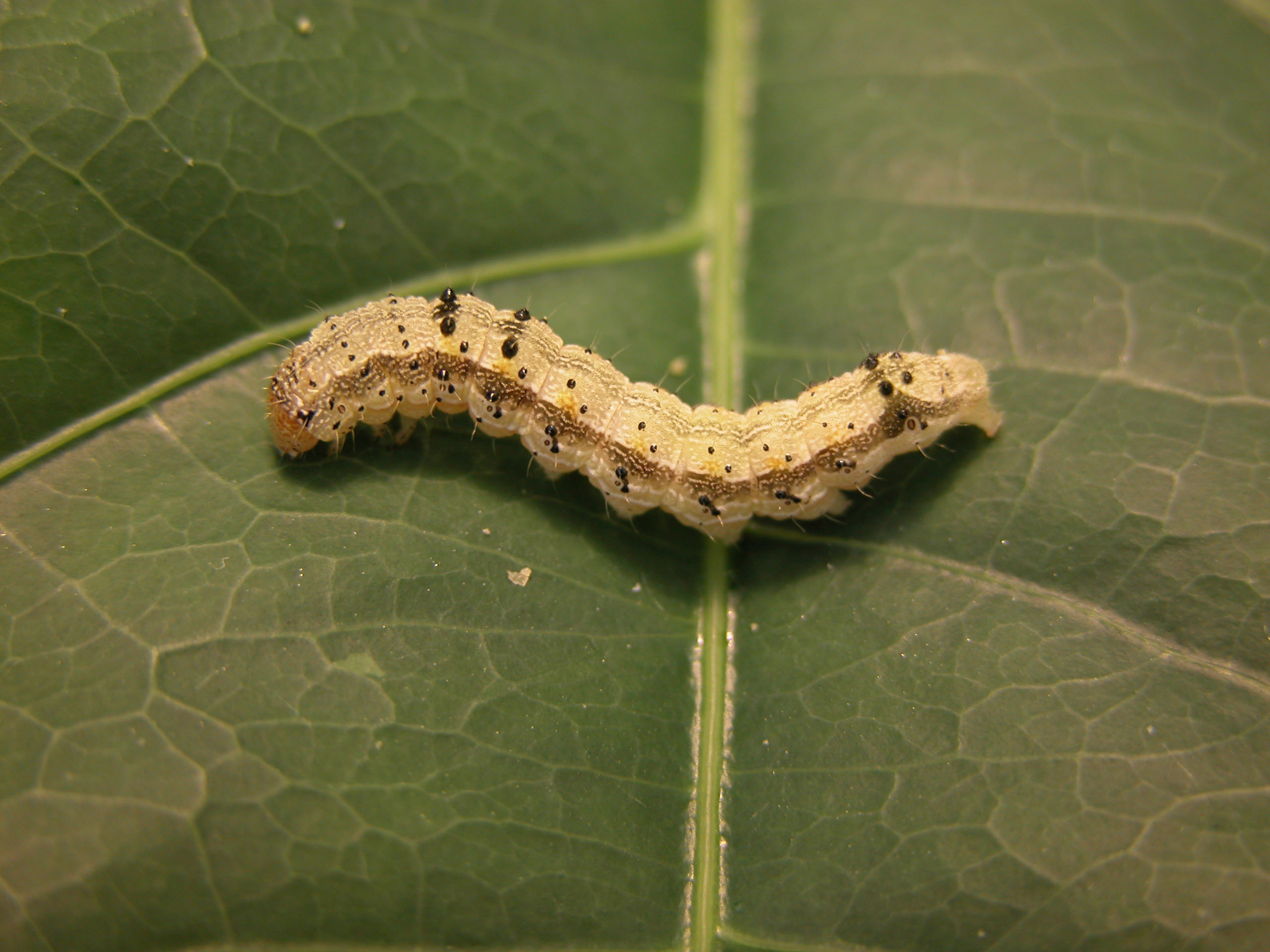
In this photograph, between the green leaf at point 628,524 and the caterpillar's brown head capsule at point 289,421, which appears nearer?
the green leaf at point 628,524

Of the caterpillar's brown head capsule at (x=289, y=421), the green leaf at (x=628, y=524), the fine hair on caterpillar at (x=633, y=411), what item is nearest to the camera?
the green leaf at (x=628, y=524)

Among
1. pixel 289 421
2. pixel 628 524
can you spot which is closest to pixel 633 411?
pixel 628 524

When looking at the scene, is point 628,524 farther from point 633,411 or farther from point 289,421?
point 289,421

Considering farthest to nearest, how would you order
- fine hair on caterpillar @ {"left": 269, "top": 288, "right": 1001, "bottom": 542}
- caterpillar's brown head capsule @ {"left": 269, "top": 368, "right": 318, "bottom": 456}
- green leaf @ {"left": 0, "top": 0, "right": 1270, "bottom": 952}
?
1. fine hair on caterpillar @ {"left": 269, "top": 288, "right": 1001, "bottom": 542}
2. caterpillar's brown head capsule @ {"left": 269, "top": 368, "right": 318, "bottom": 456}
3. green leaf @ {"left": 0, "top": 0, "right": 1270, "bottom": 952}

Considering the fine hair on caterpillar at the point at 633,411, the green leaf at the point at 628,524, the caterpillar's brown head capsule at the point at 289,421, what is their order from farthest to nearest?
the fine hair on caterpillar at the point at 633,411 → the caterpillar's brown head capsule at the point at 289,421 → the green leaf at the point at 628,524

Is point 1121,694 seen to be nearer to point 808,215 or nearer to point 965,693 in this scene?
point 965,693

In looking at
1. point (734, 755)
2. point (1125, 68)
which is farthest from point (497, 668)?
point (1125, 68)
